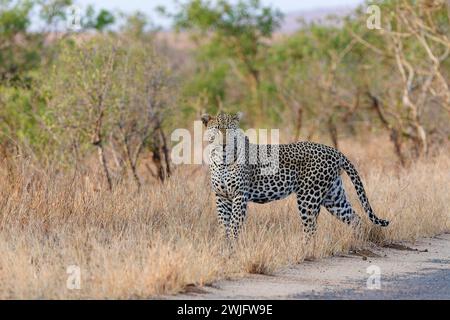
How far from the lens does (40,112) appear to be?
17.2 meters

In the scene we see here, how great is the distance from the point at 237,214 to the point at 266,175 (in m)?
0.66

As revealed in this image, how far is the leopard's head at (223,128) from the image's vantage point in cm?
1005

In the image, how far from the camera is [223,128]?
10.0m

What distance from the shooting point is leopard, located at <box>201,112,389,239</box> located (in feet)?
33.1

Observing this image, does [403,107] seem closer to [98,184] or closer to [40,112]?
[40,112]

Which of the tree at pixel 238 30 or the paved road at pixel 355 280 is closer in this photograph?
the paved road at pixel 355 280

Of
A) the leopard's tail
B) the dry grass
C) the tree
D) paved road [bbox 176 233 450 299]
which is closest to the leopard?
the leopard's tail

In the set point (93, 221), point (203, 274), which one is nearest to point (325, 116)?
point (93, 221)

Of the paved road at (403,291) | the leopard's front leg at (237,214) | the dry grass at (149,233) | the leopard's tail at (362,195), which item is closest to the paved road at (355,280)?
the paved road at (403,291)

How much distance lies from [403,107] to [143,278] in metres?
14.2

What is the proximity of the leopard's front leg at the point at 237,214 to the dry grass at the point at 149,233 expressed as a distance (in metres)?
0.18

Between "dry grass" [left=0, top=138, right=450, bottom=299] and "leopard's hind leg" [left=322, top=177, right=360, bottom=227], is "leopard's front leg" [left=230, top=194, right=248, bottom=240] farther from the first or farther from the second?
"leopard's hind leg" [left=322, top=177, right=360, bottom=227]

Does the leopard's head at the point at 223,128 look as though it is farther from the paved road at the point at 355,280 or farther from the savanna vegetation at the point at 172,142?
A: the paved road at the point at 355,280

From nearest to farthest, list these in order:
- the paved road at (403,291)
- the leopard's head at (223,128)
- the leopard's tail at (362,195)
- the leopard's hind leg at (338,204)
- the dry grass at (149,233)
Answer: the dry grass at (149,233)
the paved road at (403,291)
the leopard's head at (223,128)
the leopard's tail at (362,195)
the leopard's hind leg at (338,204)
